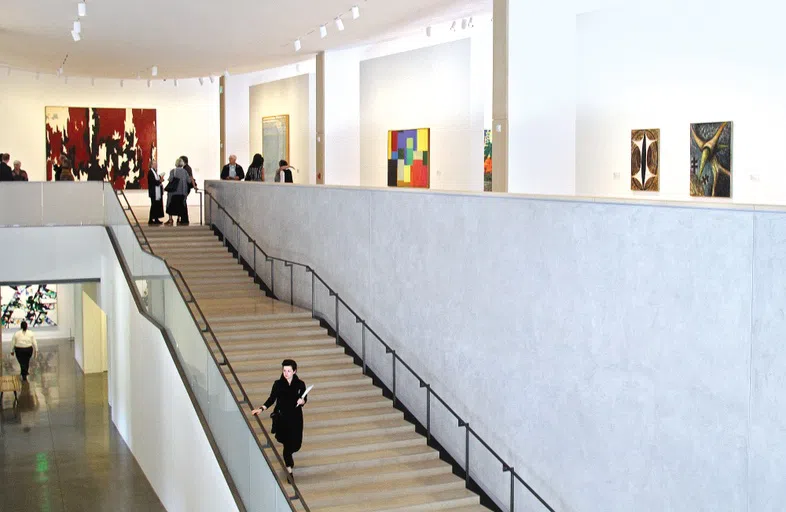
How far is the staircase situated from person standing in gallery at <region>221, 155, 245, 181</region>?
3.87m

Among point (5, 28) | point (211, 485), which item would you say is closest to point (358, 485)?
point (211, 485)

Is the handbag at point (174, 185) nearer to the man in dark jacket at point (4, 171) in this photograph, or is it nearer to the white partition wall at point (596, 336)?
the man in dark jacket at point (4, 171)

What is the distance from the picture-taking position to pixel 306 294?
17.2m

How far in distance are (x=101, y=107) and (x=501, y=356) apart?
2233 centimetres

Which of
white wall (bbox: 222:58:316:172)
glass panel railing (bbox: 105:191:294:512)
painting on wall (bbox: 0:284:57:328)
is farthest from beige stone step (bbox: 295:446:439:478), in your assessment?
painting on wall (bbox: 0:284:57:328)

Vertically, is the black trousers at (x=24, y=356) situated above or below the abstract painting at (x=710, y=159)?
below

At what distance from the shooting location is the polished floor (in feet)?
50.4

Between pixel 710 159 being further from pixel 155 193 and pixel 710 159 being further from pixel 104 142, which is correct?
pixel 104 142

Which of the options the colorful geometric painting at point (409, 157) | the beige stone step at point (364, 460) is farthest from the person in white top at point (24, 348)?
the beige stone step at point (364, 460)

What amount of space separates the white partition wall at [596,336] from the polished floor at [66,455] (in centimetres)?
530

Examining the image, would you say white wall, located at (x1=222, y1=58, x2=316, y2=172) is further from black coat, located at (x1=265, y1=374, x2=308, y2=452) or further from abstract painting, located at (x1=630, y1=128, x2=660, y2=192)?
black coat, located at (x1=265, y1=374, x2=308, y2=452)

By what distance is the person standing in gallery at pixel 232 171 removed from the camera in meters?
22.5

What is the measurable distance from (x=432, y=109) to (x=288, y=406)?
10.2 m

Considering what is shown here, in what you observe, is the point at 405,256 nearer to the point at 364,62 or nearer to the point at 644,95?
the point at 644,95
